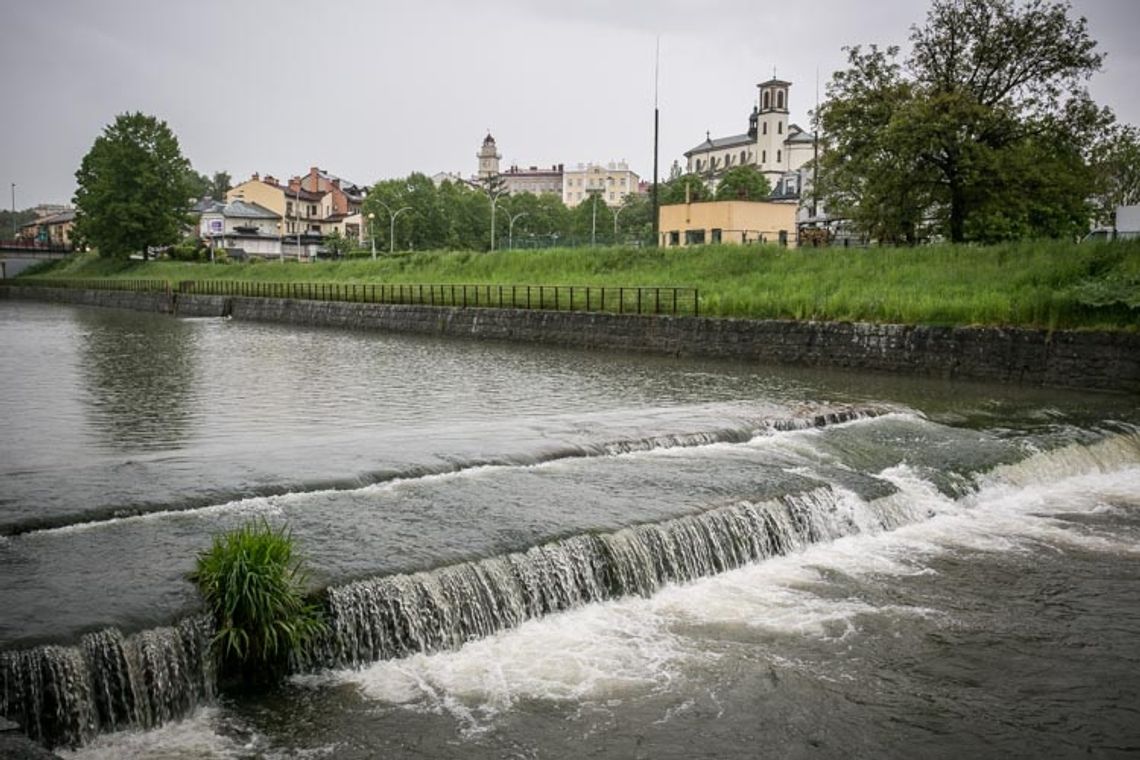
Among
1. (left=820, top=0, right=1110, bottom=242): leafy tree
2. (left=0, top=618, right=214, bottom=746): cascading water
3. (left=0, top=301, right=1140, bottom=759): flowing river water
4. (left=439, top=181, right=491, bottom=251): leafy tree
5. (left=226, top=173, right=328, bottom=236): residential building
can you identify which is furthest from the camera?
(left=226, top=173, right=328, bottom=236): residential building

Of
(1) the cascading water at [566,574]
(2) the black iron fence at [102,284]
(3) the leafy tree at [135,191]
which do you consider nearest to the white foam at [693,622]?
(1) the cascading water at [566,574]

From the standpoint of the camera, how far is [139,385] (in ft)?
85.9

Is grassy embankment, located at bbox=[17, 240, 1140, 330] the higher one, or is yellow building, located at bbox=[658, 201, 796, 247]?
yellow building, located at bbox=[658, 201, 796, 247]

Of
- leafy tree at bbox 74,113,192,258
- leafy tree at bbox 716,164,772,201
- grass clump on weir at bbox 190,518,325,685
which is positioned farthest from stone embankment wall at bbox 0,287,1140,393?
leafy tree at bbox 716,164,772,201

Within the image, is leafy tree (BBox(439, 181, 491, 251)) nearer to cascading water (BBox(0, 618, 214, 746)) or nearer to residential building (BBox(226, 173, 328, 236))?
residential building (BBox(226, 173, 328, 236))

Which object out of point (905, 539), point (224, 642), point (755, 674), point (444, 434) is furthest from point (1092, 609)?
point (444, 434)

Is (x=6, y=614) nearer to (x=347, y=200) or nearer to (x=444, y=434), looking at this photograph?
(x=444, y=434)

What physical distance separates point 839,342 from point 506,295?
74.0ft

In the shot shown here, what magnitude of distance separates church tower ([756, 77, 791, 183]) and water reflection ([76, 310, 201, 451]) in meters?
115

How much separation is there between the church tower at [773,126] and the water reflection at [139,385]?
115 m

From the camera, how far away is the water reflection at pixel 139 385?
60.0 ft

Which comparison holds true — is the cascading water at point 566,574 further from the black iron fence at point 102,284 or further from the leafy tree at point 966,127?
the black iron fence at point 102,284

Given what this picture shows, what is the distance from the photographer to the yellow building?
53.2 m

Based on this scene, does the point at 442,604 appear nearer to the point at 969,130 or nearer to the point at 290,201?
the point at 969,130
